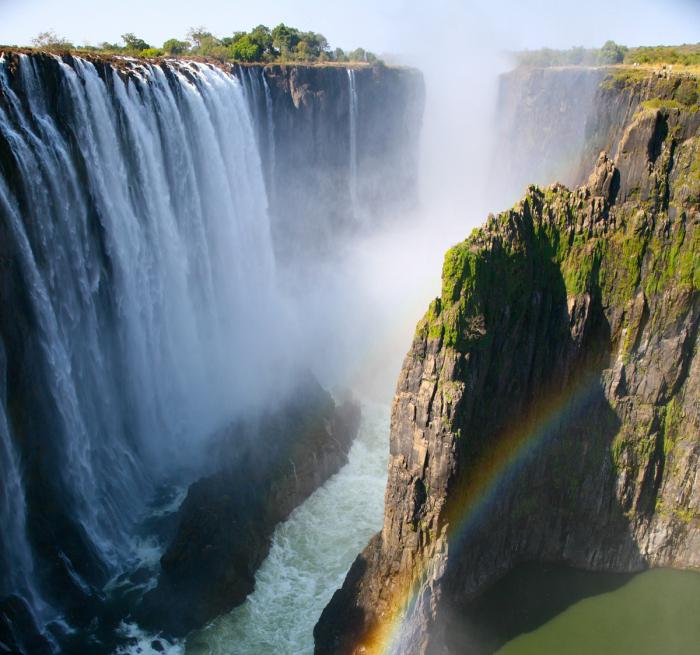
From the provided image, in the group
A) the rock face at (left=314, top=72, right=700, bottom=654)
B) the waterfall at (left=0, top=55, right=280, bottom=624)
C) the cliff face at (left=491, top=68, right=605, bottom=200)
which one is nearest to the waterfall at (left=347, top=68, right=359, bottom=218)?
the waterfall at (left=0, top=55, right=280, bottom=624)

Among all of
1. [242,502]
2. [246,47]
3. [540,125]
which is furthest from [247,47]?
[242,502]

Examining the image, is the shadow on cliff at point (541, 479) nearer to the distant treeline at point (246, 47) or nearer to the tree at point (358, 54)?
the distant treeline at point (246, 47)

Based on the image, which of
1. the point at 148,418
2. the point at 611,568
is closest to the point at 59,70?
the point at 148,418

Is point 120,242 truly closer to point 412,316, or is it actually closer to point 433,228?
point 412,316

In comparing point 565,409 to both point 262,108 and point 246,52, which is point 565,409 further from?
point 246,52

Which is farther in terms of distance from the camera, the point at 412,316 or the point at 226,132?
the point at 412,316

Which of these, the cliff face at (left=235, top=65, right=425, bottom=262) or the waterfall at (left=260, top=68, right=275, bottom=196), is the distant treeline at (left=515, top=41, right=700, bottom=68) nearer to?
the cliff face at (left=235, top=65, right=425, bottom=262)

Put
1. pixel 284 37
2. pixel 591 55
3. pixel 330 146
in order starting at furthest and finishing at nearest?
1. pixel 591 55
2. pixel 284 37
3. pixel 330 146
